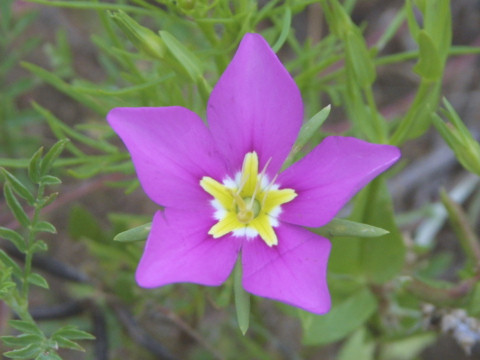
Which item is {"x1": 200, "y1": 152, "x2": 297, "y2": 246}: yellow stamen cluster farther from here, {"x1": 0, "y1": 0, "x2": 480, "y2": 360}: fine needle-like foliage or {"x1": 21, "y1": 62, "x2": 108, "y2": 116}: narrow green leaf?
{"x1": 21, "y1": 62, "x2": 108, "y2": 116}: narrow green leaf

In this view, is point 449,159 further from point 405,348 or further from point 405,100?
point 405,348

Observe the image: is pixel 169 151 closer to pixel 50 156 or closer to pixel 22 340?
pixel 50 156

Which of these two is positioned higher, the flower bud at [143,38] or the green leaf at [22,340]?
the flower bud at [143,38]

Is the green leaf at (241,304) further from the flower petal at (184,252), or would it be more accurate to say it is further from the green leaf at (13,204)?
the green leaf at (13,204)

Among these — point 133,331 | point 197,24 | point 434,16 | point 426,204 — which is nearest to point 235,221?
point 197,24

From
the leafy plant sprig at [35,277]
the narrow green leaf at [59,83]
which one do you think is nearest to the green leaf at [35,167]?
the leafy plant sprig at [35,277]
